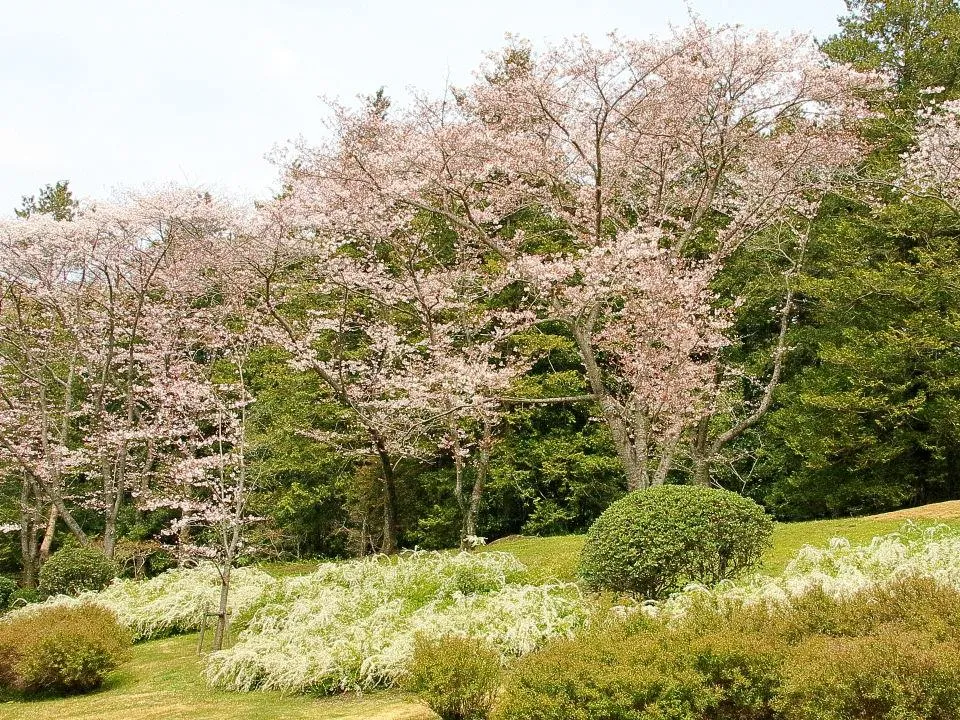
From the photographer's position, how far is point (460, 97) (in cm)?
1688

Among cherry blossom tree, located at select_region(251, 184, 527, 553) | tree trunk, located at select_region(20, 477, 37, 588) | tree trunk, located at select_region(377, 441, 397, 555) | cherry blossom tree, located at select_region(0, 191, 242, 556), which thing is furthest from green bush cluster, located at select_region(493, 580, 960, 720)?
tree trunk, located at select_region(20, 477, 37, 588)

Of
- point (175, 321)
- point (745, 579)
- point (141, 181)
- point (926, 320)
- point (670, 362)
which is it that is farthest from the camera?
point (175, 321)

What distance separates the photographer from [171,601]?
11.9m

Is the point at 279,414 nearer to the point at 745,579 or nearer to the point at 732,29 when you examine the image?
the point at 732,29

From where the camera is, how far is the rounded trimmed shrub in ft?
25.6

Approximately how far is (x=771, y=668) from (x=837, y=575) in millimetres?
3515

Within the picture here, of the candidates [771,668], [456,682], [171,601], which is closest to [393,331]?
[171,601]

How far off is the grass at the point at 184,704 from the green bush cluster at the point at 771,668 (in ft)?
5.72

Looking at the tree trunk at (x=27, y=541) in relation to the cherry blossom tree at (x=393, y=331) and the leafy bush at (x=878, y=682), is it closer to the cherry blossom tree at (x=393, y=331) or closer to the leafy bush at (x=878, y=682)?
the cherry blossom tree at (x=393, y=331)

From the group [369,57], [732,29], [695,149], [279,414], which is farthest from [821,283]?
[279,414]

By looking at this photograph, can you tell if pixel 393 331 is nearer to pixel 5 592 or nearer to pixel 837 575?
pixel 5 592

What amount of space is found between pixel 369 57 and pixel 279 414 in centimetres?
1003

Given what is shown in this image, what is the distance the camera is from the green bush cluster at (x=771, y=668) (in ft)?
12.5

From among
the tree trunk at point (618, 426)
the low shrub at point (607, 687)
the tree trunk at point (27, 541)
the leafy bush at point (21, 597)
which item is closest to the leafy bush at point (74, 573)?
the leafy bush at point (21, 597)
